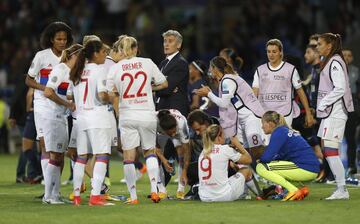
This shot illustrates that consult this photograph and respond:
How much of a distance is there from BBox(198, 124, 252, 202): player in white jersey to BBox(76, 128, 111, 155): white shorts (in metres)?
1.26

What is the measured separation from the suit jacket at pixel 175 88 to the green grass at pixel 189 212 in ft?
4.39

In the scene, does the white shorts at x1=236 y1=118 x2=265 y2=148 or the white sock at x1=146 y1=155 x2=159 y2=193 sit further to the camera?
the white shorts at x1=236 y1=118 x2=265 y2=148

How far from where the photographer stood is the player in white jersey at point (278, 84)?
48.6 feet

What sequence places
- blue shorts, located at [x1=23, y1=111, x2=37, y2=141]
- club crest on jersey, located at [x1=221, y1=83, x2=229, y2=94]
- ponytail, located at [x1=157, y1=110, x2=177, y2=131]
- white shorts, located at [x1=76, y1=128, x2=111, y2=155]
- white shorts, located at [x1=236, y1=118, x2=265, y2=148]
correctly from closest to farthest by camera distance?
white shorts, located at [x1=76, y1=128, x2=111, y2=155], ponytail, located at [x1=157, y1=110, x2=177, y2=131], club crest on jersey, located at [x1=221, y1=83, x2=229, y2=94], white shorts, located at [x1=236, y1=118, x2=265, y2=148], blue shorts, located at [x1=23, y1=111, x2=37, y2=141]

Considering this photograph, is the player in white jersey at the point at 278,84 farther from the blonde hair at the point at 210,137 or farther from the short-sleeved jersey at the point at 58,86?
the short-sleeved jersey at the point at 58,86

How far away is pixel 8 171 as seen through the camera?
19.5m

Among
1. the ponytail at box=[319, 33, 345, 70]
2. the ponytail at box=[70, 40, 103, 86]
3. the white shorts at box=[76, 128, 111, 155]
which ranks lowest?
the white shorts at box=[76, 128, 111, 155]

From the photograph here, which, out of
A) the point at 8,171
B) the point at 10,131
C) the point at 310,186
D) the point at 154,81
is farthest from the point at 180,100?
the point at 10,131

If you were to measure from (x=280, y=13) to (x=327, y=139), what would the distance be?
1279 cm

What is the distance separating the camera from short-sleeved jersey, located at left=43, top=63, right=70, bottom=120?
42.4ft

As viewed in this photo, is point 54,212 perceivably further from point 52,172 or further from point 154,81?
point 154,81

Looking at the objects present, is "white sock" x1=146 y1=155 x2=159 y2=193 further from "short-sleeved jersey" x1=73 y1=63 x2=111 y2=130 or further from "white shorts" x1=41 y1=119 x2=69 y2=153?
"white shorts" x1=41 y1=119 x2=69 y2=153

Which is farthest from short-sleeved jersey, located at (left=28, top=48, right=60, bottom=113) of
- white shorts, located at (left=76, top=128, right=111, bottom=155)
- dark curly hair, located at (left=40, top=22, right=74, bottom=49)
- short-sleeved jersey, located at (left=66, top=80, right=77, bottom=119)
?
white shorts, located at (left=76, top=128, right=111, bottom=155)

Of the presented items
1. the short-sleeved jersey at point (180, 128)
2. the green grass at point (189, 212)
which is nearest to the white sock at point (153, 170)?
the green grass at point (189, 212)
